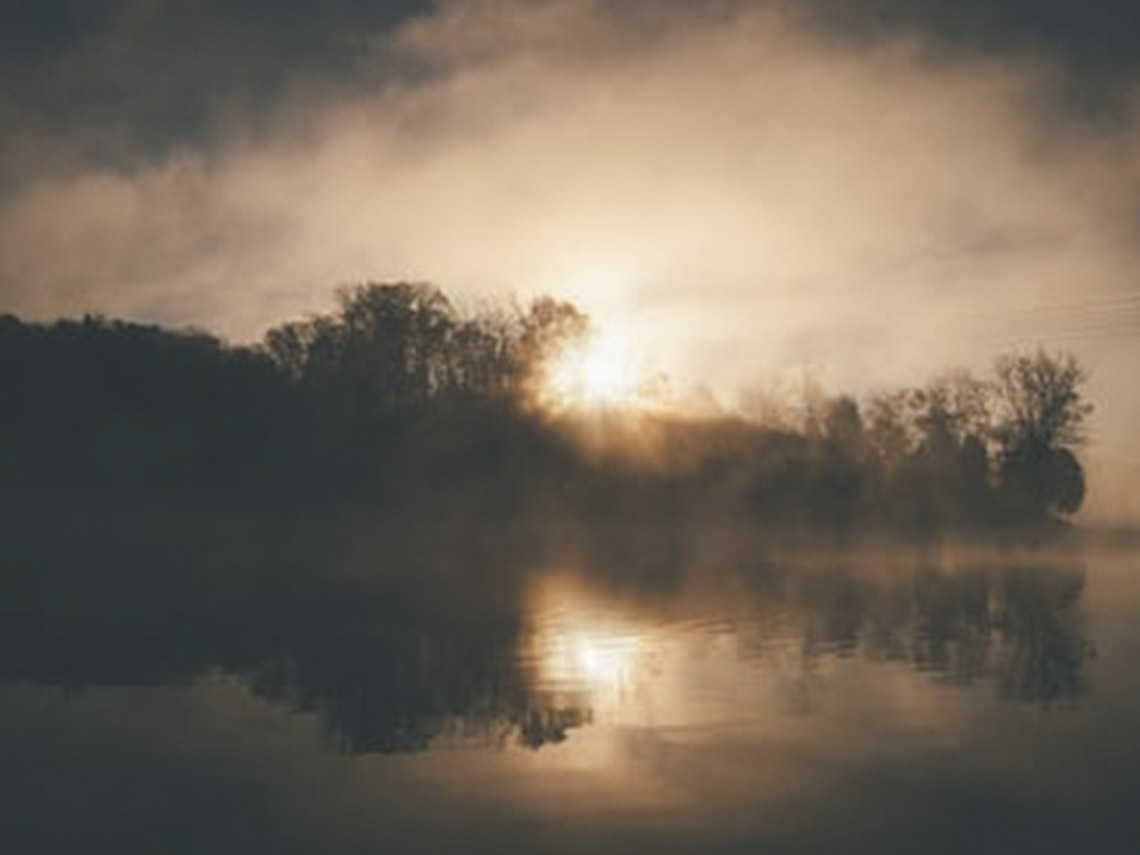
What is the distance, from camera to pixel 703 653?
23.8 meters

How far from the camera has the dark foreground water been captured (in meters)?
11.6

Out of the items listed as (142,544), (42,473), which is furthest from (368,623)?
(42,473)

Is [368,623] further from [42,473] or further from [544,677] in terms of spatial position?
[42,473]

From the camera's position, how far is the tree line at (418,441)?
8444 centimetres

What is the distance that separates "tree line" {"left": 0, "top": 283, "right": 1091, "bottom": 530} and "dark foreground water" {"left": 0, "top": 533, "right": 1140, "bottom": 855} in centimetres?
5376

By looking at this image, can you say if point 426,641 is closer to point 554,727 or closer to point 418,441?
point 554,727

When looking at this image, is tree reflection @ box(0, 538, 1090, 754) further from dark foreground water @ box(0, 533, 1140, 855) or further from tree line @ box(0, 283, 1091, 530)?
tree line @ box(0, 283, 1091, 530)

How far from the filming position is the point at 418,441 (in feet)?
304

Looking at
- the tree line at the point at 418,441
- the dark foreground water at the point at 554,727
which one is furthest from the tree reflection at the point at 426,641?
the tree line at the point at 418,441

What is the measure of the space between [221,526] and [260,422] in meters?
21.6

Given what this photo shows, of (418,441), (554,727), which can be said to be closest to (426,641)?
(554,727)

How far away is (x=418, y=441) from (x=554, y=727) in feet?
254

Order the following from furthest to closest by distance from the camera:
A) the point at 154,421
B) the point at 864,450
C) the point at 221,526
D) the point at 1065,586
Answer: the point at 864,450, the point at 154,421, the point at 221,526, the point at 1065,586

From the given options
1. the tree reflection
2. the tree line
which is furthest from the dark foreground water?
the tree line
